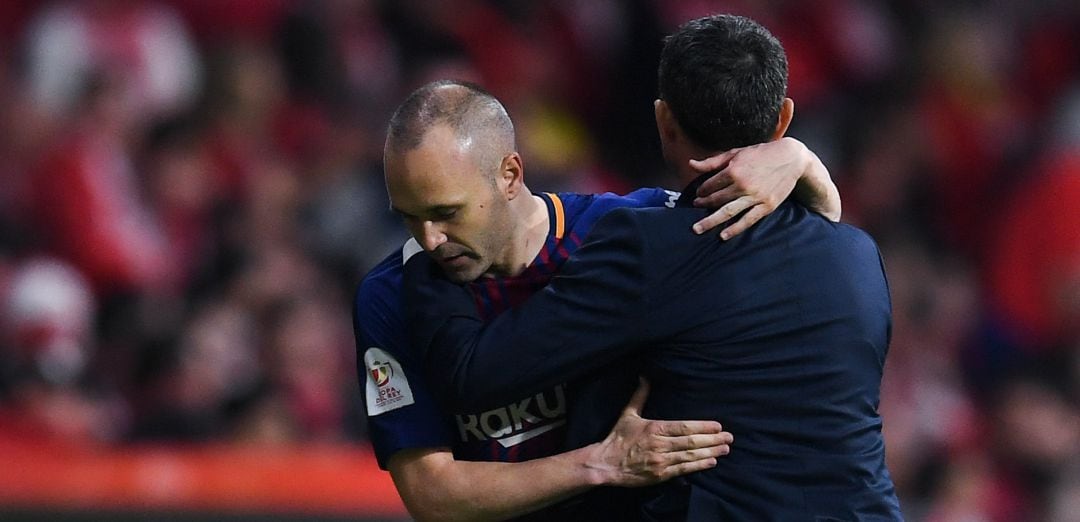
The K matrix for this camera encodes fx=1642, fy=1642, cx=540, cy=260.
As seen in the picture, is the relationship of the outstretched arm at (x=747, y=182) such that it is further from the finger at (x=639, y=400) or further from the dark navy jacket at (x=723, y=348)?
the finger at (x=639, y=400)

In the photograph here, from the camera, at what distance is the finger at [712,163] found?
2.70 meters

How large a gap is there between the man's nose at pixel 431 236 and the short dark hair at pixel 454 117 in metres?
0.14

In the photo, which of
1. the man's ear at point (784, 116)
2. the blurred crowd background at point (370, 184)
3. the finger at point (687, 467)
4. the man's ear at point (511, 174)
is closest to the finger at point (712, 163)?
the man's ear at point (784, 116)

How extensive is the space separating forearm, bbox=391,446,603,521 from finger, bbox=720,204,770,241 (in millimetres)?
438

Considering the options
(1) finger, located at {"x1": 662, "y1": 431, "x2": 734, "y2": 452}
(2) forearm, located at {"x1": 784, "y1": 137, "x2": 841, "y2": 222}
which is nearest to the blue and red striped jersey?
(1) finger, located at {"x1": 662, "y1": 431, "x2": 734, "y2": 452}

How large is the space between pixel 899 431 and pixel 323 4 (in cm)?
309

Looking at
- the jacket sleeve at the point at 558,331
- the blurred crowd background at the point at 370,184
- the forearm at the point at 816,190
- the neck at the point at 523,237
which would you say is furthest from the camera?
the blurred crowd background at the point at 370,184

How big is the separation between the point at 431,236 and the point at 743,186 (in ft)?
1.77

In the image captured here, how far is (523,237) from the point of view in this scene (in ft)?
9.78

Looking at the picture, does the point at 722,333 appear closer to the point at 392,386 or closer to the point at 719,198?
the point at 719,198

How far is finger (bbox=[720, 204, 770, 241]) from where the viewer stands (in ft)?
8.77

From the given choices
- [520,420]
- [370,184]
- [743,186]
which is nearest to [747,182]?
[743,186]

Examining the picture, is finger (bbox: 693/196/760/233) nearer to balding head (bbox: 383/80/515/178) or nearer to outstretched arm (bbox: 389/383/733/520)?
outstretched arm (bbox: 389/383/733/520)

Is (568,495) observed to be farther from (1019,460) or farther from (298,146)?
(298,146)
